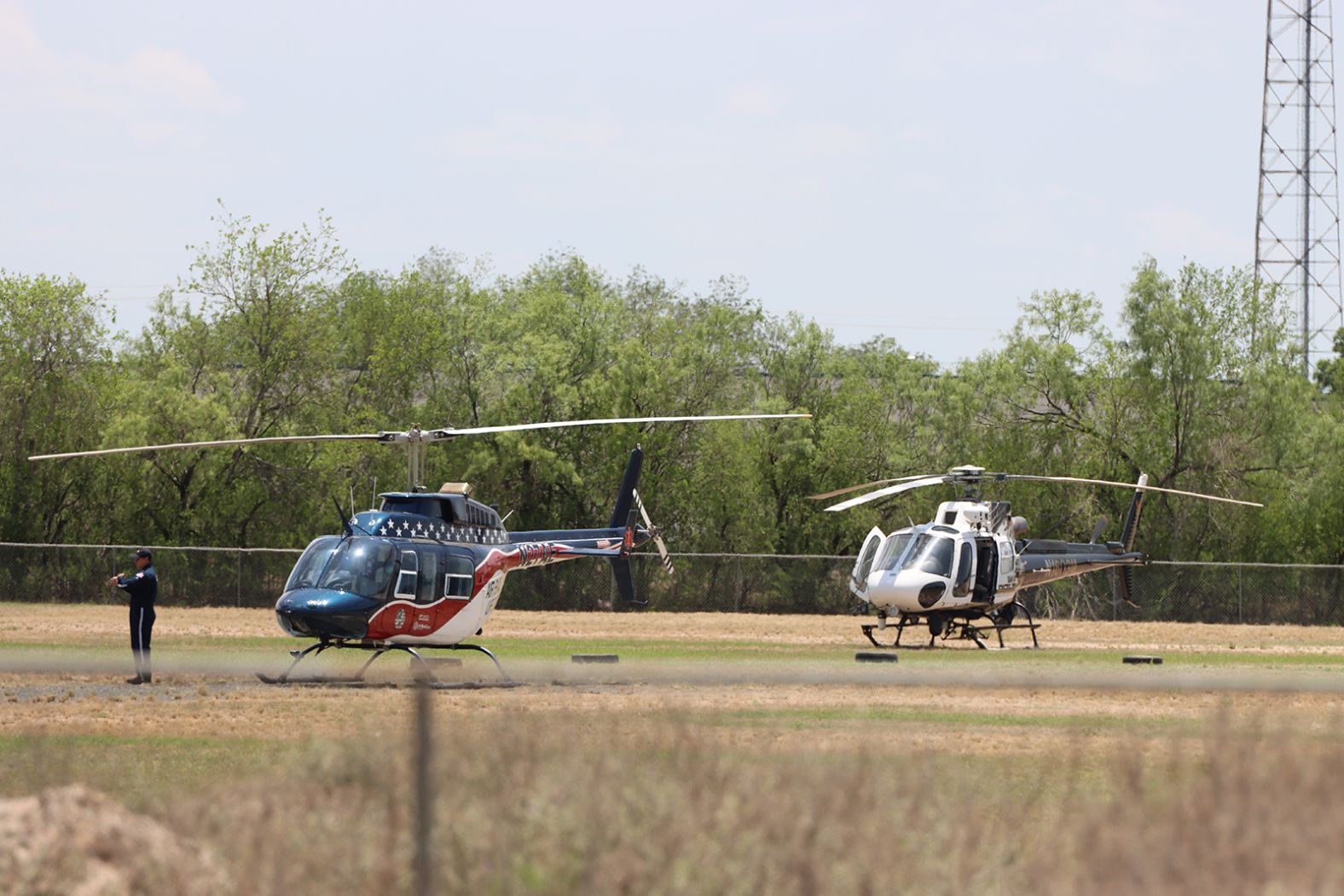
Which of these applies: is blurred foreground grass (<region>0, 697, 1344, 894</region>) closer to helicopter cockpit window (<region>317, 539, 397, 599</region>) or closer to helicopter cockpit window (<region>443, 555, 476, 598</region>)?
helicopter cockpit window (<region>317, 539, 397, 599</region>)

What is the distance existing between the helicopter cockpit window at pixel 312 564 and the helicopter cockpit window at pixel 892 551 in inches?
460

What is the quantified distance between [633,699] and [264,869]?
1.67m

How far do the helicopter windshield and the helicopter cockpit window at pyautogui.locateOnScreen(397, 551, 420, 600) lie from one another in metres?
0.15

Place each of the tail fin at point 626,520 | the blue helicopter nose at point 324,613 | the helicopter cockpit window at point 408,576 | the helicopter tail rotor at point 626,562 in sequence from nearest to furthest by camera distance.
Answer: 1. the blue helicopter nose at point 324,613
2. the helicopter cockpit window at point 408,576
3. the helicopter tail rotor at point 626,562
4. the tail fin at point 626,520

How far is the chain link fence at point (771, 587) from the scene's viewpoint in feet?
143

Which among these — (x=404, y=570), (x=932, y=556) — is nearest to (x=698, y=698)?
(x=404, y=570)

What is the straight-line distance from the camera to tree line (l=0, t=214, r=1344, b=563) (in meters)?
49.0

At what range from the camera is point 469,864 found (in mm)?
5949

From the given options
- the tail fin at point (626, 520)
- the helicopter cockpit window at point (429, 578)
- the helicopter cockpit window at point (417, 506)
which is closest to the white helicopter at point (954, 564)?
the tail fin at point (626, 520)

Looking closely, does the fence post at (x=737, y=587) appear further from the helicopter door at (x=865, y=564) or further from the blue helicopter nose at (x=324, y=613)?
the blue helicopter nose at (x=324, y=613)

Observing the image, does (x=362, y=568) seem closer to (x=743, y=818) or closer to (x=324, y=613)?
(x=324, y=613)

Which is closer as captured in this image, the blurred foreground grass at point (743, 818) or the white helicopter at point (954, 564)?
the blurred foreground grass at point (743, 818)

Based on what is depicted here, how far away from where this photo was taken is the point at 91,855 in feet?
20.9

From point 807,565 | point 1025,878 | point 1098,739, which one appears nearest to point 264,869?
point 1025,878
